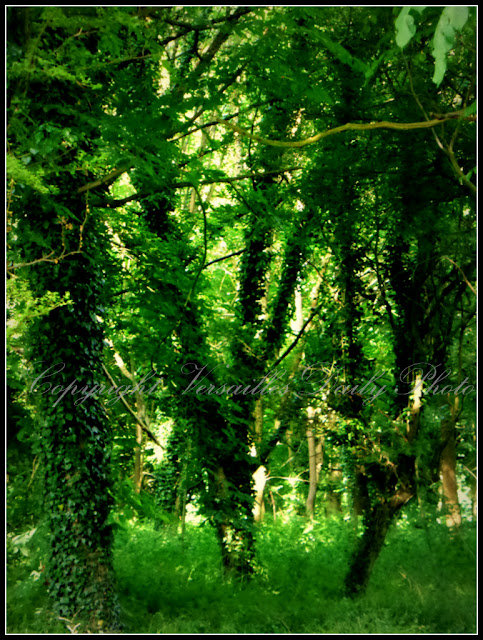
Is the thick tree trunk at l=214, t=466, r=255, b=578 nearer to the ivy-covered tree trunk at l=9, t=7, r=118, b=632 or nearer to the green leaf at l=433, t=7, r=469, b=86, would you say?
the ivy-covered tree trunk at l=9, t=7, r=118, b=632

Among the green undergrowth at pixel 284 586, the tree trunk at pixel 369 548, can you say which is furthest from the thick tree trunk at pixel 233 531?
the tree trunk at pixel 369 548

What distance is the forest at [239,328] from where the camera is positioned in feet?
17.8

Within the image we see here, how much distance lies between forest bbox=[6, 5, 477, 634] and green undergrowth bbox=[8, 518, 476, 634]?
40 mm

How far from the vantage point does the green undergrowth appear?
5.98 metres

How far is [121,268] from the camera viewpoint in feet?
24.3

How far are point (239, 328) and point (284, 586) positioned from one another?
3.92 metres

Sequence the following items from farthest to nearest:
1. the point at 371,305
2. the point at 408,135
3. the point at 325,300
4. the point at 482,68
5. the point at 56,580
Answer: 1. the point at 325,300
2. the point at 371,305
3. the point at 408,135
4. the point at 56,580
5. the point at 482,68

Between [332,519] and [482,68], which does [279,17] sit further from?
[332,519]

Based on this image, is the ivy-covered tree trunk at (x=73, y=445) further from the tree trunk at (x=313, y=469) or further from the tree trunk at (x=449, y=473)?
the tree trunk at (x=313, y=469)

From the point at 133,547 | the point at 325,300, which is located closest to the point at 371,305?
the point at 325,300

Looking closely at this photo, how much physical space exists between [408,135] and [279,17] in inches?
108

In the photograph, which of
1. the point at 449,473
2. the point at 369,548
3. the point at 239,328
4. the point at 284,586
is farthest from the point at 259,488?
the point at 449,473

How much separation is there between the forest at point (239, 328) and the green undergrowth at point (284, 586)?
40mm

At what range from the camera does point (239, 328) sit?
8.96 m
